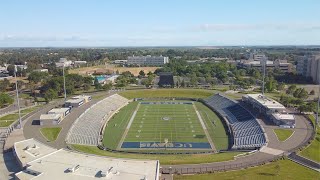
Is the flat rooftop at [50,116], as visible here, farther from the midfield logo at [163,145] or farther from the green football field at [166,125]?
the midfield logo at [163,145]

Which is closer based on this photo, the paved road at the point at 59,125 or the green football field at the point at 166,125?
the paved road at the point at 59,125

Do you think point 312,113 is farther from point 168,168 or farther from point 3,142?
point 3,142

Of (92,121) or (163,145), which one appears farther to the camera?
(92,121)

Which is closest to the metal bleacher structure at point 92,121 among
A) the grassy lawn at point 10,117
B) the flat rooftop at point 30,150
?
the flat rooftop at point 30,150

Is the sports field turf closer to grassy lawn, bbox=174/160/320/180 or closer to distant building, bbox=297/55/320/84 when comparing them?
grassy lawn, bbox=174/160/320/180

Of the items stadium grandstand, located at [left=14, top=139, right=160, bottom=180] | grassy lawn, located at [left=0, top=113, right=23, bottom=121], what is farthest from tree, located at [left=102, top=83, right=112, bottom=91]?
stadium grandstand, located at [left=14, top=139, right=160, bottom=180]

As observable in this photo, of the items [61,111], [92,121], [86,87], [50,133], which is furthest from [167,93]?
[50,133]

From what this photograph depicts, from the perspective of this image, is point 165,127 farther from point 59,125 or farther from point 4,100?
point 4,100
